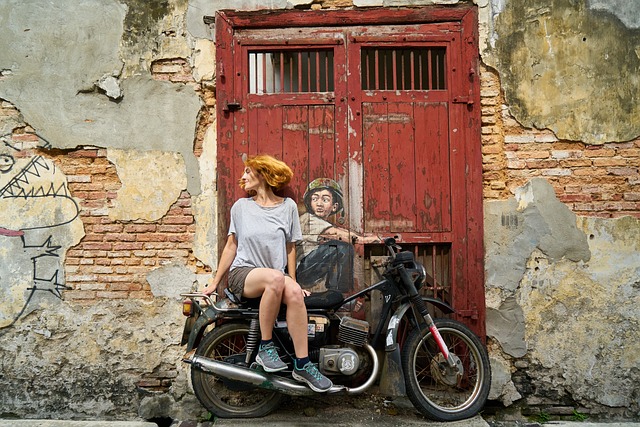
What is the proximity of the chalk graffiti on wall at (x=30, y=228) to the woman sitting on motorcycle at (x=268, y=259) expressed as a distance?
1.35 meters

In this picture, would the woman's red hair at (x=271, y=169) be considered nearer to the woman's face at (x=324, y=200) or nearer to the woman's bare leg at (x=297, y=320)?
the woman's face at (x=324, y=200)

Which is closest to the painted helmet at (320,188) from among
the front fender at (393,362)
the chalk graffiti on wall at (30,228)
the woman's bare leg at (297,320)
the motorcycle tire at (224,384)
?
the woman's bare leg at (297,320)

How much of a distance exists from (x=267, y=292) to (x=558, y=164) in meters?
2.64

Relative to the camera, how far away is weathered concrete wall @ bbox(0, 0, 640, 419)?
4551 millimetres

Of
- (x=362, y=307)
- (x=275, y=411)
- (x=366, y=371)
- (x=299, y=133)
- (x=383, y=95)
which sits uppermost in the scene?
(x=383, y=95)

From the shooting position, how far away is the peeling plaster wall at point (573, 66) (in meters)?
4.64

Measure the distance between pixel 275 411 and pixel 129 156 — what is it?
241cm

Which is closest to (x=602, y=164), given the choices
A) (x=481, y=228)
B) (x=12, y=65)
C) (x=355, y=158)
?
(x=481, y=228)

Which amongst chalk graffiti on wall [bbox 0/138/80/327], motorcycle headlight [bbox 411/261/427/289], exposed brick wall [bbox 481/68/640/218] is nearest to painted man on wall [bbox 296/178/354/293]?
motorcycle headlight [bbox 411/261/427/289]

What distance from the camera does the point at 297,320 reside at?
13.0 ft

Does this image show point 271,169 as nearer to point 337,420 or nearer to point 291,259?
point 291,259

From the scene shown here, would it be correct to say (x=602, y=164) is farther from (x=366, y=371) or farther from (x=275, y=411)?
(x=275, y=411)

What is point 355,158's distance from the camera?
15.3 feet

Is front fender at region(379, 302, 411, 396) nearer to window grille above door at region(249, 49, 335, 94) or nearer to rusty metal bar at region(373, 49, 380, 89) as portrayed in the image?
rusty metal bar at region(373, 49, 380, 89)
